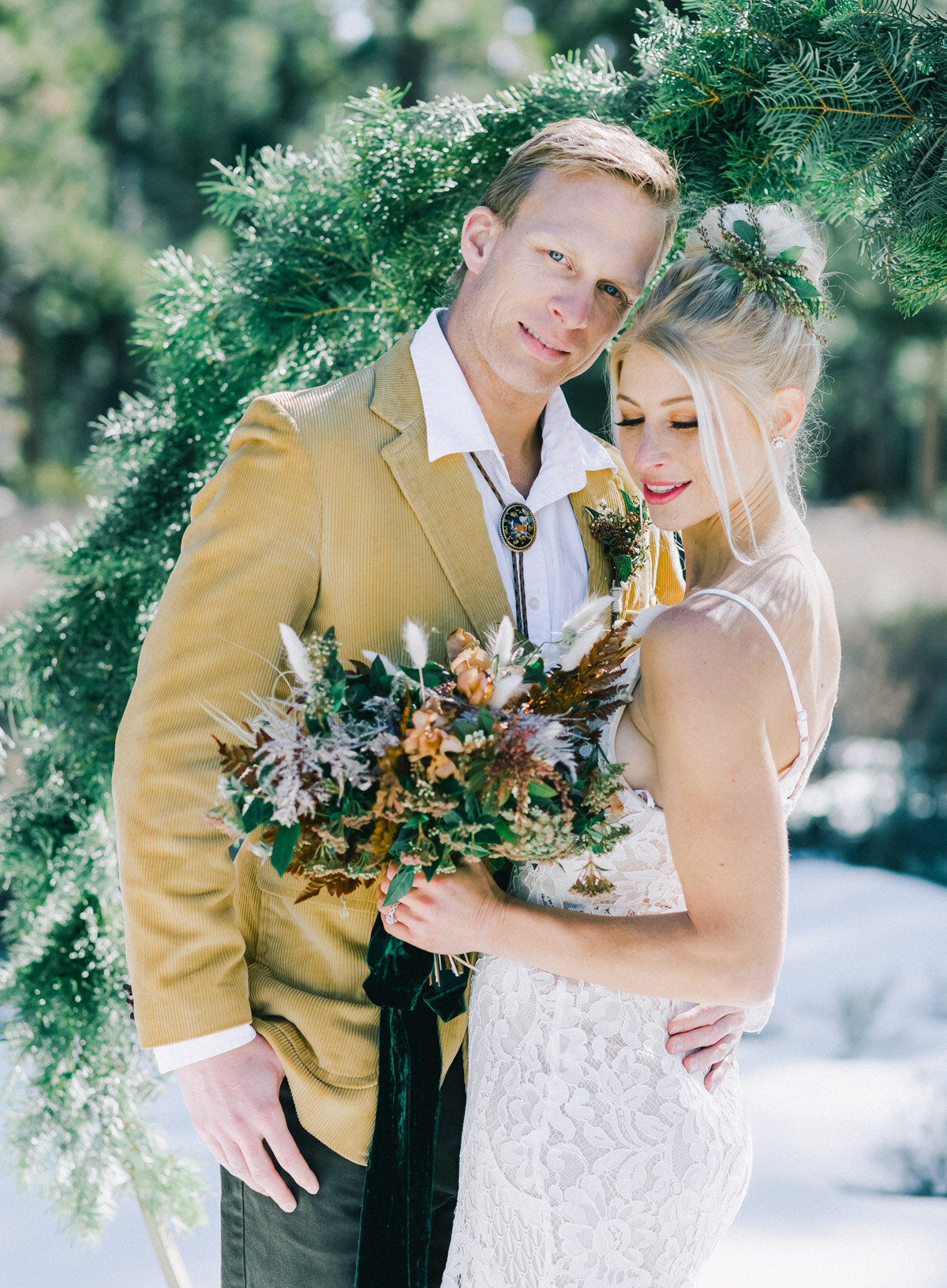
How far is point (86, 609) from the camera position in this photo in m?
3.04

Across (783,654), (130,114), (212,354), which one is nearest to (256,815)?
(783,654)

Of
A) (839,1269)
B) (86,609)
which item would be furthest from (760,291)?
(839,1269)

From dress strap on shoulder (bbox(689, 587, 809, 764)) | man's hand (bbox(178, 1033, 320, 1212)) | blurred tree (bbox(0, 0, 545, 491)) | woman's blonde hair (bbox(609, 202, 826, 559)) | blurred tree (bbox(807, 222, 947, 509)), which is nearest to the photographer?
dress strap on shoulder (bbox(689, 587, 809, 764))

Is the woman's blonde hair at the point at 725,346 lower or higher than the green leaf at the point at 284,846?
higher

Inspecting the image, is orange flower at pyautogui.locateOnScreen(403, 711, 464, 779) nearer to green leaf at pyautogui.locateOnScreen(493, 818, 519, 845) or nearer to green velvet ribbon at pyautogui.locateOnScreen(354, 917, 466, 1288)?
green leaf at pyautogui.locateOnScreen(493, 818, 519, 845)

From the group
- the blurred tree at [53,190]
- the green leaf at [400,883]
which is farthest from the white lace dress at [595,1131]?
the blurred tree at [53,190]

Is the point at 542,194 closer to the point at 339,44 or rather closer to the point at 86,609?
the point at 86,609

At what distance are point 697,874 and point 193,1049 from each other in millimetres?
882

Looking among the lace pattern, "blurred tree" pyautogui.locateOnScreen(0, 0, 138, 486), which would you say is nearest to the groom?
the lace pattern

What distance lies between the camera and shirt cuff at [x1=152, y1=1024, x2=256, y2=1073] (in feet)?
6.24

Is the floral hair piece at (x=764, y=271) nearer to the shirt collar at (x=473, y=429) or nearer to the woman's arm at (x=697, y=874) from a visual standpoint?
the shirt collar at (x=473, y=429)

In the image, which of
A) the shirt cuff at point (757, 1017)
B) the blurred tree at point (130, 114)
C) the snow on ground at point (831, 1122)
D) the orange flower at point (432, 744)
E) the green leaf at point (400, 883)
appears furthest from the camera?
the blurred tree at point (130, 114)

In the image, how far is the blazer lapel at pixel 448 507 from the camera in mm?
2111

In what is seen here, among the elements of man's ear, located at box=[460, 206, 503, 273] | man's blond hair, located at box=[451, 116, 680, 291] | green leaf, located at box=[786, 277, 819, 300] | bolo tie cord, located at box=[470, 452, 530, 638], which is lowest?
bolo tie cord, located at box=[470, 452, 530, 638]
